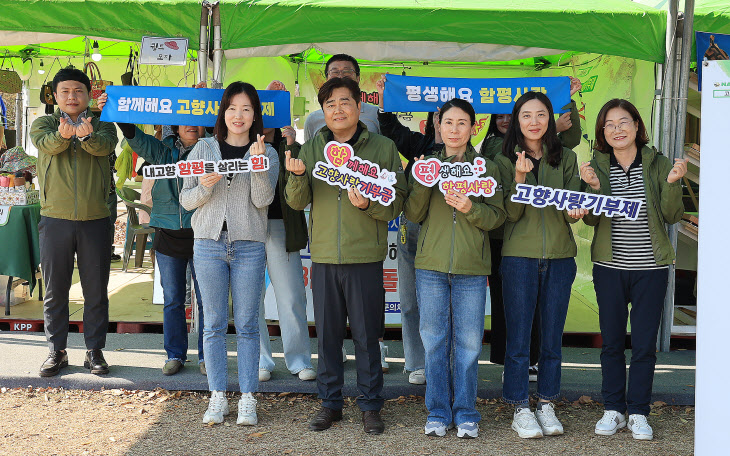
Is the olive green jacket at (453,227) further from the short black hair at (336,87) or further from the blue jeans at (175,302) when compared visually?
the blue jeans at (175,302)

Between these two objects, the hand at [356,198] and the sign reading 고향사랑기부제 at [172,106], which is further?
the sign reading 고향사랑기부제 at [172,106]

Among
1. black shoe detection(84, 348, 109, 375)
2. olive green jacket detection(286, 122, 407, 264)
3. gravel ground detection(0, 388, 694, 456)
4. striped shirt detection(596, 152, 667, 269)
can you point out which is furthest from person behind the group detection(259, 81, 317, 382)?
striped shirt detection(596, 152, 667, 269)

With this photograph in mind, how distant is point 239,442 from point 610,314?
2051 millimetres

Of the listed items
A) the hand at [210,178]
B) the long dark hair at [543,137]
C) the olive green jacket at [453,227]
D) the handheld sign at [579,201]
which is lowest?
the olive green jacket at [453,227]

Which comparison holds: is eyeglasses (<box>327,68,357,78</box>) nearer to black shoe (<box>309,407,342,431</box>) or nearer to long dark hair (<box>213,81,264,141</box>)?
long dark hair (<box>213,81,264,141</box>)

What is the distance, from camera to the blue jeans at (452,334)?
11.4 feet

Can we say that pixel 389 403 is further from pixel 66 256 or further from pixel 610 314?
pixel 66 256

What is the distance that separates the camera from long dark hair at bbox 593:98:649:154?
3.52m

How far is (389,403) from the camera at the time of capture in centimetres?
412

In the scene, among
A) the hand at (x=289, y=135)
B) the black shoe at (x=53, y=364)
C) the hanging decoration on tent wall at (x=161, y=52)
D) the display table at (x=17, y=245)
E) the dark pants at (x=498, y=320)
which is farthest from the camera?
the display table at (x=17, y=245)

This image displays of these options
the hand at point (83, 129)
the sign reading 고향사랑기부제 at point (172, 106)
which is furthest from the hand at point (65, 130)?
the sign reading 고향사랑기부제 at point (172, 106)

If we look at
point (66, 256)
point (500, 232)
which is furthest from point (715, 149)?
point (66, 256)

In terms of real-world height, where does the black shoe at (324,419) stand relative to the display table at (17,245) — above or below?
below

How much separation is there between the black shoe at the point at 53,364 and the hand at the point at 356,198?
231 centimetres
